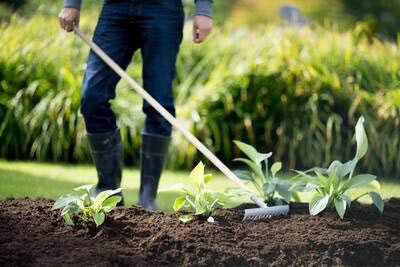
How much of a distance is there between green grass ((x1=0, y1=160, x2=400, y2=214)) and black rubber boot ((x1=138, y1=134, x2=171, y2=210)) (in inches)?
15.4

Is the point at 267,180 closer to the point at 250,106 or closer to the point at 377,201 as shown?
the point at 377,201

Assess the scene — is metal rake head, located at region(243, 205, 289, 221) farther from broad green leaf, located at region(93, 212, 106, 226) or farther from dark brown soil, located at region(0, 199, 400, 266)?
broad green leaf, located at region(93, 212, 106, 226)

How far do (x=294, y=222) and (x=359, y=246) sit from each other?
328mm

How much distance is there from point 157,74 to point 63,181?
1626mm

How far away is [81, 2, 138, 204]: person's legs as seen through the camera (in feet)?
12.4

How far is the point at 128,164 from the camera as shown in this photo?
623 centimetres

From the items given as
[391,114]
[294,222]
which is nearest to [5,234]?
[294,222]

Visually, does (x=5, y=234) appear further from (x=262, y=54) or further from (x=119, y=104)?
(x=262, y=54)

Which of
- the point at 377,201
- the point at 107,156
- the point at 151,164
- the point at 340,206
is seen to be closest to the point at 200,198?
the point at 340,206

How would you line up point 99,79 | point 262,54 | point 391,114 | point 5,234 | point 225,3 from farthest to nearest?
1. point 225,3
2. point 262,54
3. point 391,114
4. point 99,79
5. point 5,234

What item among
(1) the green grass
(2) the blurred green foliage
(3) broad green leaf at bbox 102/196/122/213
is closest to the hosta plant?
(3) broad green leaf at bbox 102/196/122/213

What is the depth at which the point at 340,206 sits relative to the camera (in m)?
3.17

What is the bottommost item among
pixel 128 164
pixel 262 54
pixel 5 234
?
pixel 128 164

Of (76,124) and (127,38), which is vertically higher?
(127,38)
